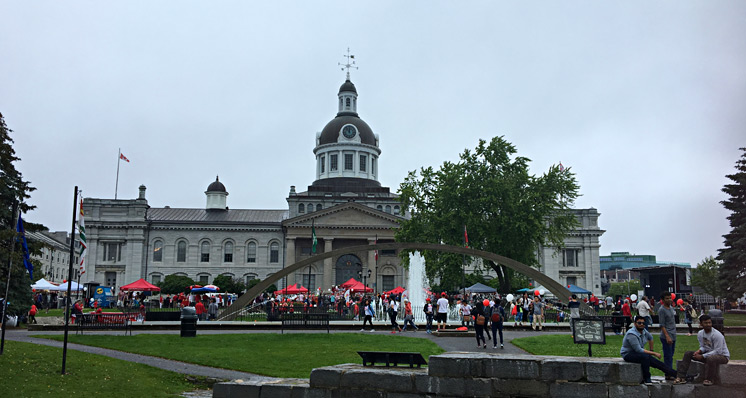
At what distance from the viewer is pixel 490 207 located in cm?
4919

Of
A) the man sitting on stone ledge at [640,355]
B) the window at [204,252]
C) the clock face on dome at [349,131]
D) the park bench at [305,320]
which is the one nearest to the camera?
the man sitting on stone ledge at [640,355]

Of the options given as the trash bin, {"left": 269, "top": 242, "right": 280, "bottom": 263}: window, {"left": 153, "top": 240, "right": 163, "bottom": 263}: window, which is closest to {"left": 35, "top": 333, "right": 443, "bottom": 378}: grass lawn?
the trash bin

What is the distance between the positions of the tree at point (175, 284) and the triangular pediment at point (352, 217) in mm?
13347

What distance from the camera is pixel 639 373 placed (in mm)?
9984

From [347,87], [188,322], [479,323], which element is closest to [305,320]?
[188,322]

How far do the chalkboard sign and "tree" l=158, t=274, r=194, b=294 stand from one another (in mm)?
58700

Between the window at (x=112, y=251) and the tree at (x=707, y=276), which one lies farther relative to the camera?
the window at (x=112, y=251)

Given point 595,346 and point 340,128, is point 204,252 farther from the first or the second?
point 595,346

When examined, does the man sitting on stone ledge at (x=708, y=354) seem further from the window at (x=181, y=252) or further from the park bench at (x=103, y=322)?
the window at (x=181, y=252)

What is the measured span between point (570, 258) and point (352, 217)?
3202cm

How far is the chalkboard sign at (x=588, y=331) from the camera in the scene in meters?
16.4

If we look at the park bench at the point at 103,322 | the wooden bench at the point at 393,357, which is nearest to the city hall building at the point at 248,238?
the park bench at the point at 103,322

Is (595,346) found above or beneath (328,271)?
beneath

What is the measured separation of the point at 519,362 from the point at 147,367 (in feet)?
33.5
